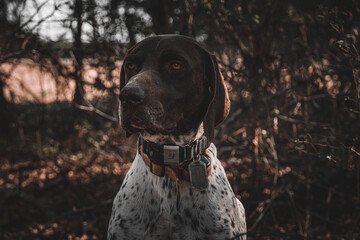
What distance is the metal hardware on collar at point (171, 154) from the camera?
5.96 ft

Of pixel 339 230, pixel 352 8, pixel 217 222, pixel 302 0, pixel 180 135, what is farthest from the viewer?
pixel 302 0

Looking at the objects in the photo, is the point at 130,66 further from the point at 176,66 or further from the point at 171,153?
the point at 171,153

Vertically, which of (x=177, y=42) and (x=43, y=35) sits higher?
(x=43, y=35)

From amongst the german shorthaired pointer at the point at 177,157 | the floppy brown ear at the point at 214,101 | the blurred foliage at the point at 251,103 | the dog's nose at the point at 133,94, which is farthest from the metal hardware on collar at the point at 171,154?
the blurred foliage at the point at 251,103

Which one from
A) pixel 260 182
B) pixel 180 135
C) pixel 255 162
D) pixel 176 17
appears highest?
pixel 176 17

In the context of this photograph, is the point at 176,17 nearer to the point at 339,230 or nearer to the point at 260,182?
the point at 260,182

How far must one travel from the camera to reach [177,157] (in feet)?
5.99

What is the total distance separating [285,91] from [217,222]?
2079mm

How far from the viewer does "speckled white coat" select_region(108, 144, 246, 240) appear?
1803mm

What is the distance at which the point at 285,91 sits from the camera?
11.0ft

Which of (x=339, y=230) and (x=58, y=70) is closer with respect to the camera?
(x=339, y=230)

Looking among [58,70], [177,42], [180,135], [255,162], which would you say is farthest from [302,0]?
[58,70]

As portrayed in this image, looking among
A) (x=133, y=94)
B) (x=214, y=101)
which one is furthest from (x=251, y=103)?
(x=133, y=94)

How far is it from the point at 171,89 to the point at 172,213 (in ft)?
2.58
